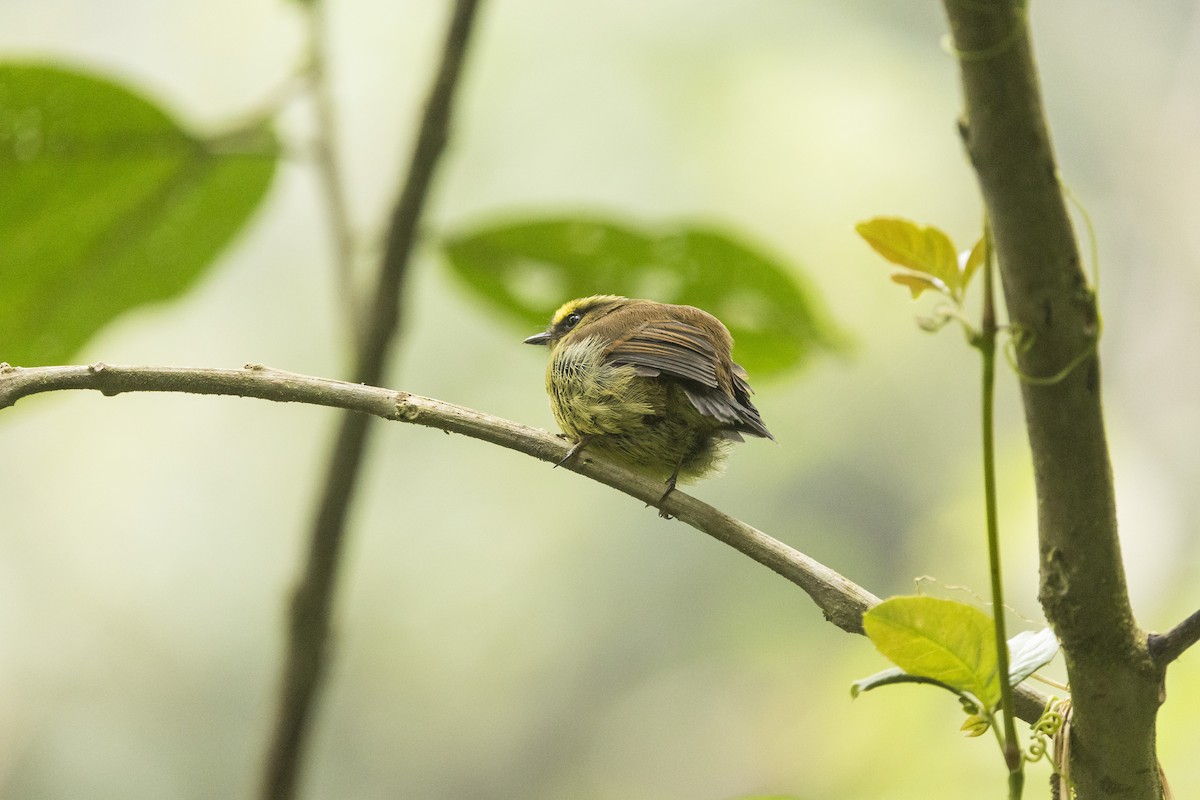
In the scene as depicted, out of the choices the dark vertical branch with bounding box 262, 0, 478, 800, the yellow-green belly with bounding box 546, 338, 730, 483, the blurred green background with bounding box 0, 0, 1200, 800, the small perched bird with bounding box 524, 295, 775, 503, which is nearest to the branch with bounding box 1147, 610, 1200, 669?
the small perched bird with bounding box 524, 295, 775, 503

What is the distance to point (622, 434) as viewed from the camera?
226cm

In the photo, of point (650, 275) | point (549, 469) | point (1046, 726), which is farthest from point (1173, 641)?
point (549, 469)

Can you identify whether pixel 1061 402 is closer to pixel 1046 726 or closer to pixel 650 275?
pixel 1046 726

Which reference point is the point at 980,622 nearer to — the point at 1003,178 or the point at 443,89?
the point at 1003,178

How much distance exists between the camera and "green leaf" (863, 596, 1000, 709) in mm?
963

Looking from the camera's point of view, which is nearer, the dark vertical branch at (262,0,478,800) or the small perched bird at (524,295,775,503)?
the dark vertical branch at (262,0,478,800)

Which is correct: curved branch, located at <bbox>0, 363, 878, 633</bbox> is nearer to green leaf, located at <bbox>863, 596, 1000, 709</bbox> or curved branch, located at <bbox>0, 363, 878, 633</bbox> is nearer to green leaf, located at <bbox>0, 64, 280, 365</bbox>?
green leaf, located at <bbox>863, 596, 1000, 709</bbox>

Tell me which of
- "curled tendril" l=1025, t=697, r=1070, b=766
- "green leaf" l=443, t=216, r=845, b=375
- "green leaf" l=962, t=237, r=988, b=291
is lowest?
"curled tendril" l=1025, t=697, r=1070, b=766

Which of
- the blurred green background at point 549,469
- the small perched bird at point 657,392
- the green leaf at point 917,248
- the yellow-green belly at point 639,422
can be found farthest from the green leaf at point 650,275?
the blurred green background at point 549,469

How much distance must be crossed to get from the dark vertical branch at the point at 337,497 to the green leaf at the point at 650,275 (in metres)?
0.27

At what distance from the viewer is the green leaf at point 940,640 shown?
96cm

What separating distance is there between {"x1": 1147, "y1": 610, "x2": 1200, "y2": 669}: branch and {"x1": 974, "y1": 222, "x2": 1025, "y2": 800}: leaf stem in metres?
0.13

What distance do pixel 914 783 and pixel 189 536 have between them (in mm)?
3401

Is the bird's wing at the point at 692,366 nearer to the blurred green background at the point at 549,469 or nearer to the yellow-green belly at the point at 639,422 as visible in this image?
the yellow-green belly at the point at 639,422
